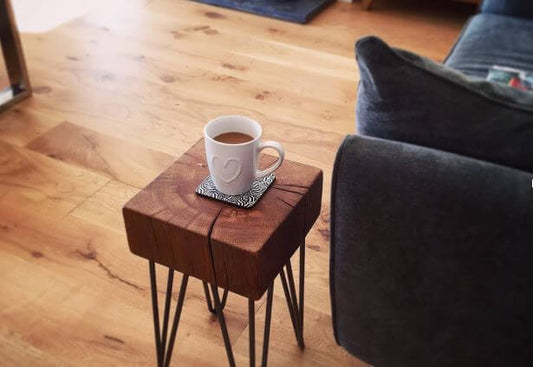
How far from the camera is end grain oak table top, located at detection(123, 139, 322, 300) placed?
1093 millimetres

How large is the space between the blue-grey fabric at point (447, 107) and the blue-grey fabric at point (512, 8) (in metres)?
1.71

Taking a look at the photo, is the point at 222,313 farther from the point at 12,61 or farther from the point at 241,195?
the point at 12,61

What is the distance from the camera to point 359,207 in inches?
39.8

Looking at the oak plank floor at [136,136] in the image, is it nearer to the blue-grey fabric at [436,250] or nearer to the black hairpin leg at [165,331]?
the black hairpin leg at [165,331]

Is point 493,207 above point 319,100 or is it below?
above

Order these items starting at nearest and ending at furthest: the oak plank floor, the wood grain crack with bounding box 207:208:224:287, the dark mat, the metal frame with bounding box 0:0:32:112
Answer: the wood grain crack with bounding box 207:208:224:287 < the oak plank floor < the metal frame with bounding box 0:0:32:112 < the dark mat

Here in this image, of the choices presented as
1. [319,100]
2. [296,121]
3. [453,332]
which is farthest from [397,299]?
[319,100]

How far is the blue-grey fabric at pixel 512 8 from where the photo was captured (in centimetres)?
250

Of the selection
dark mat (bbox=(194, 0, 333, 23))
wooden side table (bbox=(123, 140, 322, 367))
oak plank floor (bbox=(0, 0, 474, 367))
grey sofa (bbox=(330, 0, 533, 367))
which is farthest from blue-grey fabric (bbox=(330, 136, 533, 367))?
dark mat (bbox=(194, 0, 333, 23))

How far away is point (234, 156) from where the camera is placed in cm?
111

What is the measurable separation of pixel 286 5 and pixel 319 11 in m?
0.19

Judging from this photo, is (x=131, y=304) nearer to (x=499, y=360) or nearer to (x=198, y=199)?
(x=198, y=199)

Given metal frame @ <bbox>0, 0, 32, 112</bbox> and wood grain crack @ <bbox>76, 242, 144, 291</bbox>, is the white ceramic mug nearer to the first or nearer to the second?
wood grain crack @ <bbox>76, 242, 144, 291</bbox>

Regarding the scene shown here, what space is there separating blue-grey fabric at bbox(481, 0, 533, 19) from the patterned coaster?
5.77ft
